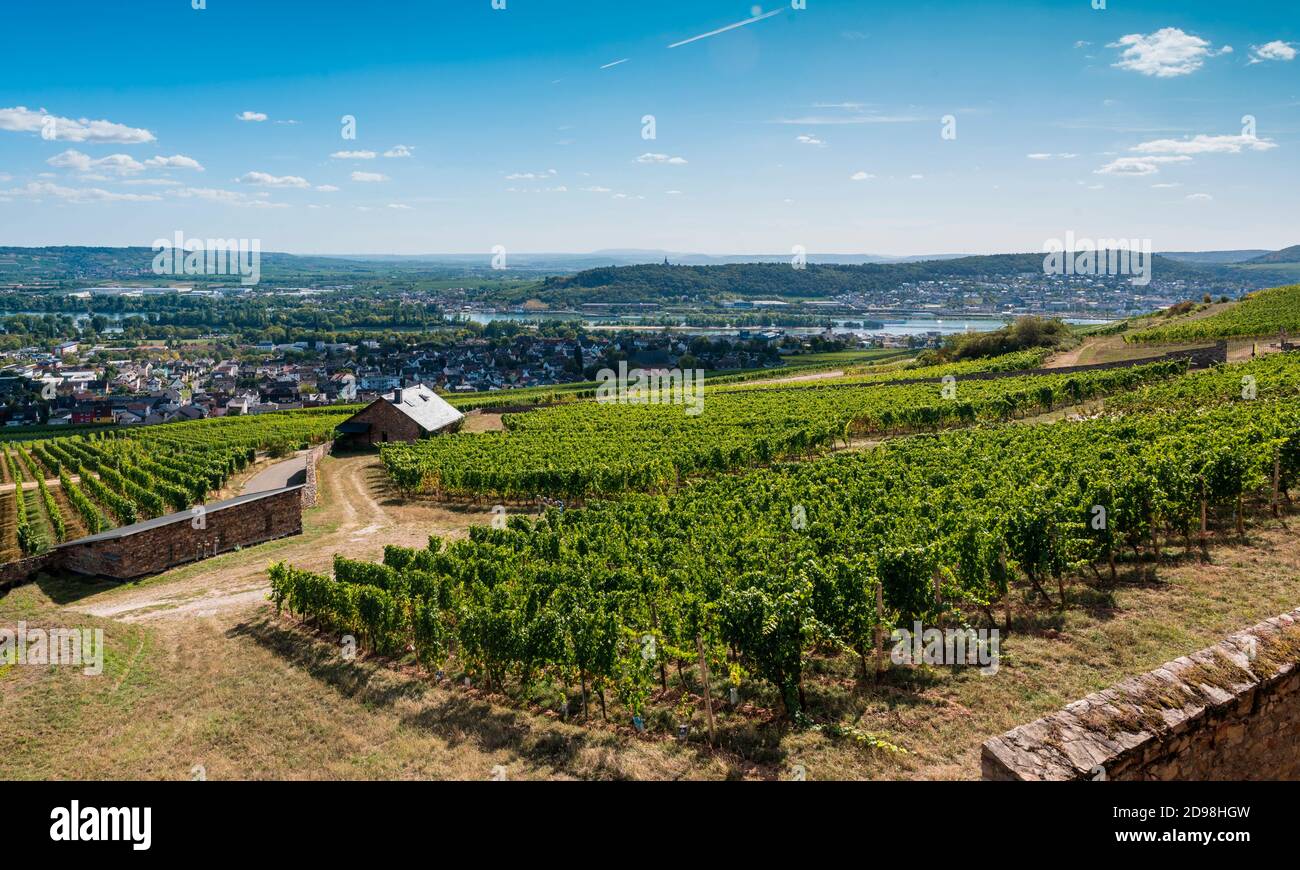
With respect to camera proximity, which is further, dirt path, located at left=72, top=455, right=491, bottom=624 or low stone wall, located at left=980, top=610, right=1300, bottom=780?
dirt path, located at left=72, top=455, right=491, bottom=624

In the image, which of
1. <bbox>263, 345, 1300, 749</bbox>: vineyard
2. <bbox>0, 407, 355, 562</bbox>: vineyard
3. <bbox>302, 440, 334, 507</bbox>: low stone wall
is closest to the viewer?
<bbox>263, 345, 1300, 749</bbox>: vineyard

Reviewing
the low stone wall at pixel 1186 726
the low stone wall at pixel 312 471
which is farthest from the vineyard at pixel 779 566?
the low stone wall at pixel 312 471

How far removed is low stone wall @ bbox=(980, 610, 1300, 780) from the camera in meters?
6.08

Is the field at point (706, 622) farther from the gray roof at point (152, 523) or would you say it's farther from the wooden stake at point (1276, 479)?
the gray roof at point (152, 523)

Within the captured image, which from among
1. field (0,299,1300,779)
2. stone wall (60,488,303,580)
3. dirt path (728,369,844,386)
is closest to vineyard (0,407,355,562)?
stone wall (60,488,303,580)

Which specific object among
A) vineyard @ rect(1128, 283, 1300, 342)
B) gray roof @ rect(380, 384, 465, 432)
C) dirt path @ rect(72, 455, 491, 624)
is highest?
vineyard @ rect(1128, 283, 1300, 342)

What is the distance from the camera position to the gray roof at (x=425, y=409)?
5238 centimetres

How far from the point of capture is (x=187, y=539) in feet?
86.8

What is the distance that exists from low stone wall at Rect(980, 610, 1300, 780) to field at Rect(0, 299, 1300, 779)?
3513 mm

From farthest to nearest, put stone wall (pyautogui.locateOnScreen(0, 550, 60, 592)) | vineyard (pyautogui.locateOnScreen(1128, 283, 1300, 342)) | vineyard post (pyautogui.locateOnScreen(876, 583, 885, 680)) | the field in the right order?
1. vineyard (pyautogui.locateOnScreen(1128, 283, 1300, 342))
2. stone wall (pyautogui.locateOnScreen(0, 550, 60, 592))
3. vineyard post (pyautogui.locateOnScreen(876, 583, 885, 680))
4. the field

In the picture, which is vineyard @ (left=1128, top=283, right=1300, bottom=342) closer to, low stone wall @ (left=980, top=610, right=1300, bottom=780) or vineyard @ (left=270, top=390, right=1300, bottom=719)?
vineyard @ (left=270, top=390, right=1300, bottom=719)
